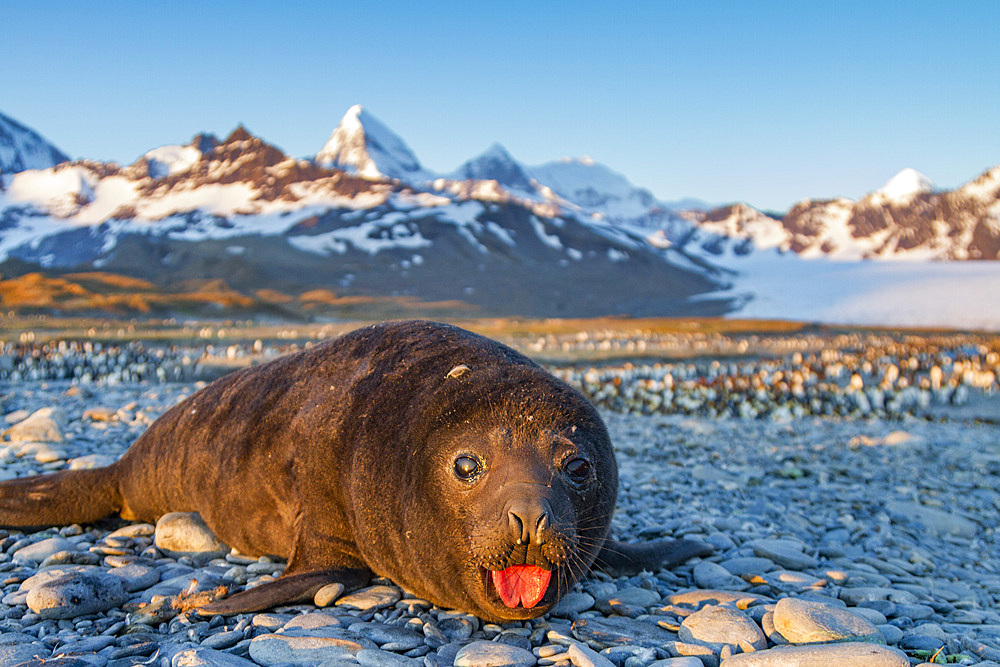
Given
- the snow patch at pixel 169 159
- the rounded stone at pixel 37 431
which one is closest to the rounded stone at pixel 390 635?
the rounded stone at pixel 37 431

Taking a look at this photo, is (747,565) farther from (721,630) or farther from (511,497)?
(511,497)

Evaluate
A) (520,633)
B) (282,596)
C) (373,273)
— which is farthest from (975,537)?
(373,273)

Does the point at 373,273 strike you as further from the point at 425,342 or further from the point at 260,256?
the point at 425,342

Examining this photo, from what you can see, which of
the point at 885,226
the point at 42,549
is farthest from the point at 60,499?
the point at 885,226

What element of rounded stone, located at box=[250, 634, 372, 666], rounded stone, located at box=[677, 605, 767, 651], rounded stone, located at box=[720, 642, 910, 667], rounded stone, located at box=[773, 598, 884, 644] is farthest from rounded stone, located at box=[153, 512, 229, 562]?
rounded stone, located at box=[773, 598, 884, 644]

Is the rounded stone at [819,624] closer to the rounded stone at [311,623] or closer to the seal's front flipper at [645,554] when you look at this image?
the seal's front flipper at [645,554]

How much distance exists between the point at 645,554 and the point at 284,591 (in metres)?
1.99

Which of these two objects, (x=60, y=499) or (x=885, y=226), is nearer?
(x=60, y=499)

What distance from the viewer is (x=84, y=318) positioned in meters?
29.6

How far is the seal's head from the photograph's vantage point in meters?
2.72

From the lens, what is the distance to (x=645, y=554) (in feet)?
13.7

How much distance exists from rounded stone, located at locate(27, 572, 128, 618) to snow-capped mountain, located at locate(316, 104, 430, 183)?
468 ft

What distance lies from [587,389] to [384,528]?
1071 centimetres

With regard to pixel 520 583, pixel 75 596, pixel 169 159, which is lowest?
pixel 75 596
